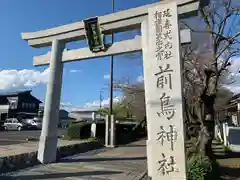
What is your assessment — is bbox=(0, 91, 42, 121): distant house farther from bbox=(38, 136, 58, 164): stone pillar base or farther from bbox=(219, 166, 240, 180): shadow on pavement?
bbox=(219, 166, 240, 180): shadow on pavement

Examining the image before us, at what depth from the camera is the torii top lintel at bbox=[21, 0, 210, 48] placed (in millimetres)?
7242

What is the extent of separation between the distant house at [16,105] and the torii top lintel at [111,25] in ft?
113

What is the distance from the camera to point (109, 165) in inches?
356

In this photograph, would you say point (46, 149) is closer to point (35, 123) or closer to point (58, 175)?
point (58, 175)

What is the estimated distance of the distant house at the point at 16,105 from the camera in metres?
41.3

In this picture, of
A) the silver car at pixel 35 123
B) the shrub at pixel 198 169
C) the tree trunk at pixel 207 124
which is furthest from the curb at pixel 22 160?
the silver car at pixel 35 123

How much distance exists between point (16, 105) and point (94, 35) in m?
37.6

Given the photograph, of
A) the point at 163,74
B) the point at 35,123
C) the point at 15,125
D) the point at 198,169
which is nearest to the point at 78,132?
the point at 198,169

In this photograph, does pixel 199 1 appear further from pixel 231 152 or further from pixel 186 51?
pixel 231 152

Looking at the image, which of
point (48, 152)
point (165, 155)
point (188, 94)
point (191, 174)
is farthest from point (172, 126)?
point (188, 94)

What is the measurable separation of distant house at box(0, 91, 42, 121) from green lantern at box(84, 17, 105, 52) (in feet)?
119

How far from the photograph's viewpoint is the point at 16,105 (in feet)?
138

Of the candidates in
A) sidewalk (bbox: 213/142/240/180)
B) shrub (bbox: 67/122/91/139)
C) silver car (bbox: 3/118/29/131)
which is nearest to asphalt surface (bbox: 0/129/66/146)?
shrub (bbox: 67/122/91/139)

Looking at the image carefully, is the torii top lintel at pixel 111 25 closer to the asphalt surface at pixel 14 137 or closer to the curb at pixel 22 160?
the curb at pixel 22 160
